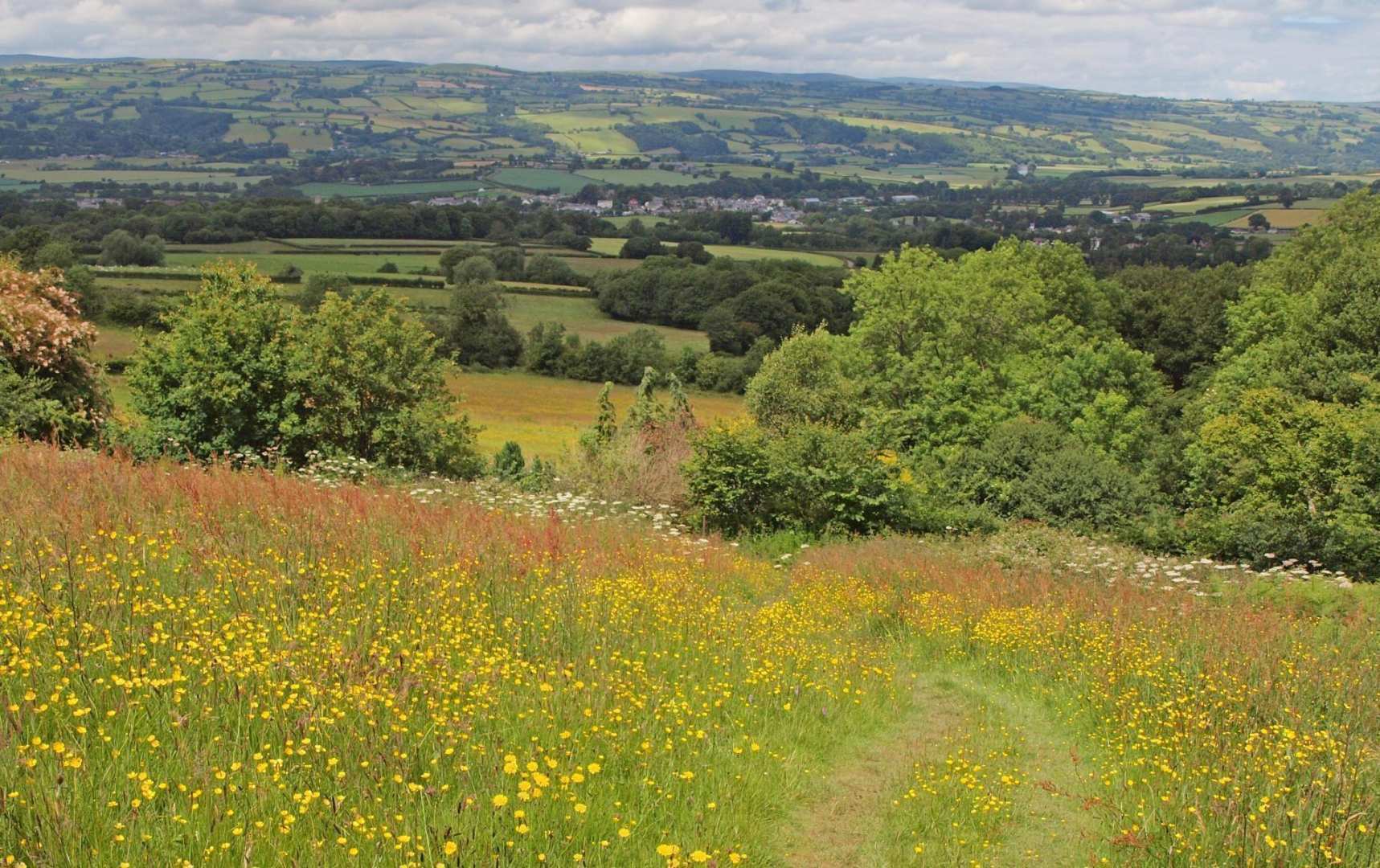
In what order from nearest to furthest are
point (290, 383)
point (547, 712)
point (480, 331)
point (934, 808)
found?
point (547, 712) < point (934, 808) < point (290, 383) < point (480, 331)

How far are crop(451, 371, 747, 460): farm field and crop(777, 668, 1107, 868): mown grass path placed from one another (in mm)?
36065

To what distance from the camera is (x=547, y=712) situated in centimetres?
651

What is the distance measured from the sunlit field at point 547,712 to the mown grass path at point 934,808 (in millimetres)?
30

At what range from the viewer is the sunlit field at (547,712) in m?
5.04

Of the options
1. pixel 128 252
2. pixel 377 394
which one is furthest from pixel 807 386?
pixel 128 252

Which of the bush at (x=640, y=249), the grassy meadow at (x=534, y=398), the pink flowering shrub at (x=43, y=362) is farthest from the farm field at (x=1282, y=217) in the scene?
the pink flowering shrub at (x=43, y=362)

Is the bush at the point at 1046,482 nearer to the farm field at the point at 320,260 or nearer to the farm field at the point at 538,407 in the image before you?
the farm field at the point at 538,407

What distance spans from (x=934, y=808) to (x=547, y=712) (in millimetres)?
2623

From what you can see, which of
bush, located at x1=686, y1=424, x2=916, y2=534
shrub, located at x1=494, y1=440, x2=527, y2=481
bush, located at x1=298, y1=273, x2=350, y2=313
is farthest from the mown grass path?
bush, located at x1=298, y1=273, x2=350, y2=313

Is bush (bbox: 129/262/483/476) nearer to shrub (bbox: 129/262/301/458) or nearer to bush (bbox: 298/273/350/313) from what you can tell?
shrub (bbox: 129/262/301/458)

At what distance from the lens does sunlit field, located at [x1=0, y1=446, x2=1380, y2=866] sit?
16.5 ft

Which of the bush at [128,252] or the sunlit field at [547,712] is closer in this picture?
the sunlit field at [547,712]

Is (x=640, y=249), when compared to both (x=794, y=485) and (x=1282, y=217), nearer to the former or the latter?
(x=1282, y=217)

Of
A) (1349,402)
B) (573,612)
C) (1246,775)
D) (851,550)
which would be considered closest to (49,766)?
(573,612)
